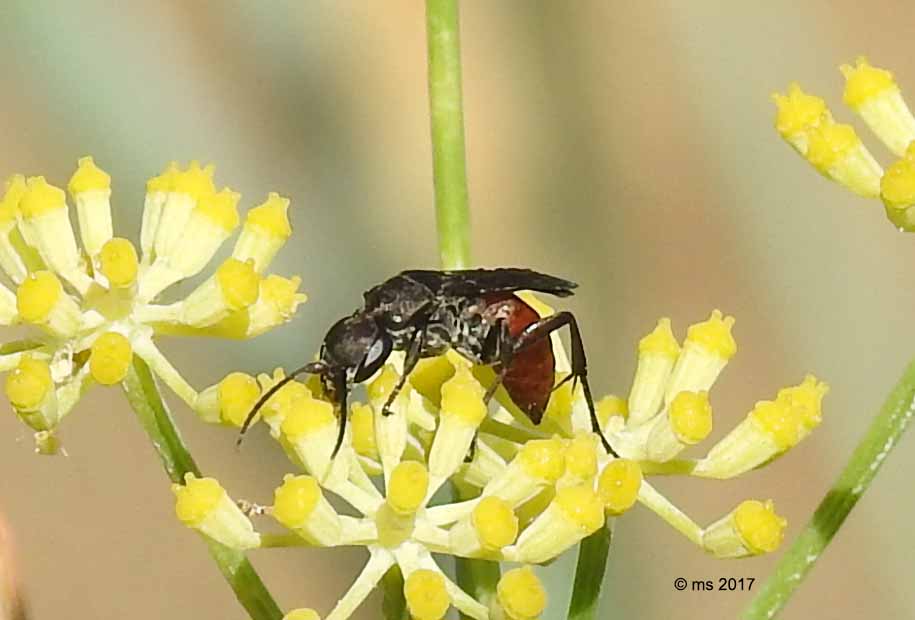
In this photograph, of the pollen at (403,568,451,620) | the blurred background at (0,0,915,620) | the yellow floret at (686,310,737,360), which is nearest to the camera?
the pollen at (403,568,451,620)

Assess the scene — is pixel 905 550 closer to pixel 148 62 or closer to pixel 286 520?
pixel 148 62

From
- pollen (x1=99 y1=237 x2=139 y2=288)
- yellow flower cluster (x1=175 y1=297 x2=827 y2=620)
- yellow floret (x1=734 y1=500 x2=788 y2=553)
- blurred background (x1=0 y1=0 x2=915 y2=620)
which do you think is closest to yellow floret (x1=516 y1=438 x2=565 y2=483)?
yellow flower cluster (x1=175 y1=297 x2=827 y2=620)

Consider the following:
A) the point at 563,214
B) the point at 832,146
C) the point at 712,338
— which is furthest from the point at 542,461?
the point at 563,214

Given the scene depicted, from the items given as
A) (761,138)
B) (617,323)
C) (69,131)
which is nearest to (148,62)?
(69,131)

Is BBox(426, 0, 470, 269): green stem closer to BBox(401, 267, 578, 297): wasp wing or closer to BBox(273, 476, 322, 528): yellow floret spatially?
BBox(401, 267, 578, 297): wasp wing

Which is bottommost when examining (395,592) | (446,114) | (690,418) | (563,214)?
(563,214)

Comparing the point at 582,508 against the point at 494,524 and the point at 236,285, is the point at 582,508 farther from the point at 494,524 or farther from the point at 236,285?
the point at 236,285
